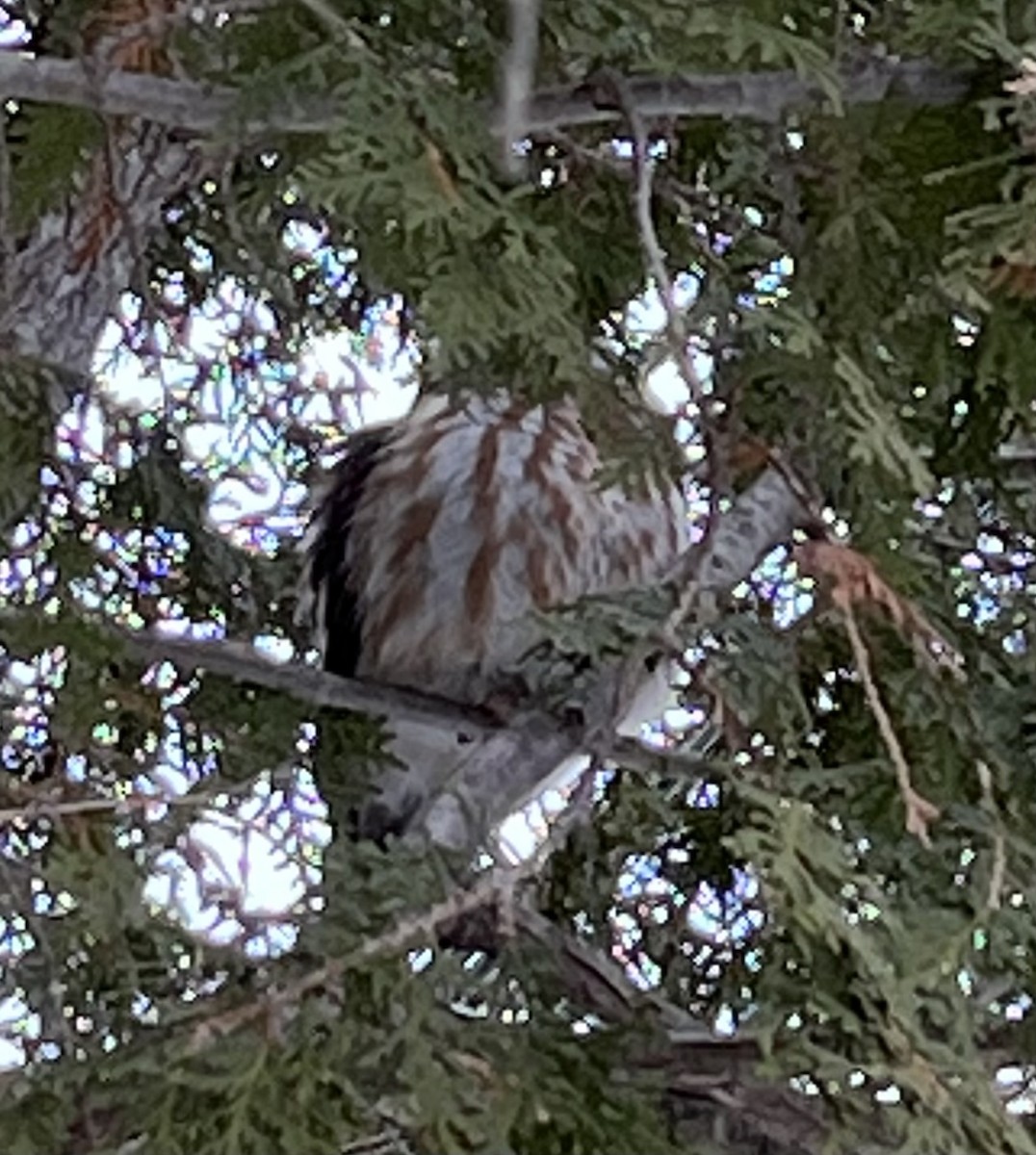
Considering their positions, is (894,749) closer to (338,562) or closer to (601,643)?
(601,643)

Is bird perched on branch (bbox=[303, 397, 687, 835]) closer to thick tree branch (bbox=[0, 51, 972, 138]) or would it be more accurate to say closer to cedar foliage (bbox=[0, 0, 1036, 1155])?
cedar foliage (bbox=[0, 0, 1036, 1155])

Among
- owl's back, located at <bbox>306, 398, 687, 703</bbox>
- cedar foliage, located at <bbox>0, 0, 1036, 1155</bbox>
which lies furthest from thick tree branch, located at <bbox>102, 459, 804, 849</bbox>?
owl's back, located at <bbox>306, 398, 687, 703</bbox>

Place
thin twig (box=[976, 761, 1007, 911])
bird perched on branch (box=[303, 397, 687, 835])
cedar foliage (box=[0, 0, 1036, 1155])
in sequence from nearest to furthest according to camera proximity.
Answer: cedar foliage (box=[0, 0, 1036, 1155]) < thin twig (box=[976, 761, 1007, 911]) < bird perched on branch (box=[303, 397, 687, 835])

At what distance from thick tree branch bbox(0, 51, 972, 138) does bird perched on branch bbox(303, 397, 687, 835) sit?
971 millimetres

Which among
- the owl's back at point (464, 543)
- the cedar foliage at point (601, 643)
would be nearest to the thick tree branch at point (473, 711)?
the cedar foliage at point (601, 643)

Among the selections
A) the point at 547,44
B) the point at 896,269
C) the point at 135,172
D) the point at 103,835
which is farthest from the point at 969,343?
the point at 135,172

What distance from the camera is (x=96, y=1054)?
1.64m

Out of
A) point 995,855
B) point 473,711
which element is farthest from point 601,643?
point 473,711

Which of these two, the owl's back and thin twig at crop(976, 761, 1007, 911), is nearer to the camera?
thin twig at crop(976, 761, 1007, 911)

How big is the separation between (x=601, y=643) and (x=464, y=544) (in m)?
0.97

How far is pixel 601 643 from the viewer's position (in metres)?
1.82

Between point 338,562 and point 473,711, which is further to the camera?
point 338,562

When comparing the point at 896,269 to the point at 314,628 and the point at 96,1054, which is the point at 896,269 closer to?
the point at 96,1054

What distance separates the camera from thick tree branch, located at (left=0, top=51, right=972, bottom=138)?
1625 mm
